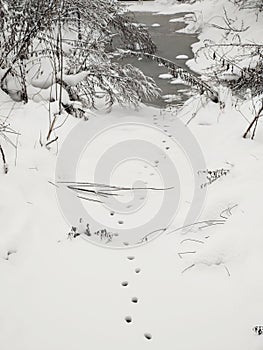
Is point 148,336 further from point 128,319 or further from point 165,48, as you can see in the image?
point 165,48

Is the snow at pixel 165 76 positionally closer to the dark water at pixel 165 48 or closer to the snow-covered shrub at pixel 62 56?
the dark water at pixel 165 48

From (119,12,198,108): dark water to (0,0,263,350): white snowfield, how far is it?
11.3 ft

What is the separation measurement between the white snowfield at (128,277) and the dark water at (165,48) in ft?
11.3

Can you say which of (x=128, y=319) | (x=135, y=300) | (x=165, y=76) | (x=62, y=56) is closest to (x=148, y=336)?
(x=128, y=319)

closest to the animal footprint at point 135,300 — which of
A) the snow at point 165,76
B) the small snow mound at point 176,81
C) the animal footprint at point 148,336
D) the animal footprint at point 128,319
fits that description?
the animal footprint at point 128,319

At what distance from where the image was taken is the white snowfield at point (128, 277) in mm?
2350

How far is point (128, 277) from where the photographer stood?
2842 mm

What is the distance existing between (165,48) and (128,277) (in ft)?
27.6

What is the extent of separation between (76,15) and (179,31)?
640 centimetres

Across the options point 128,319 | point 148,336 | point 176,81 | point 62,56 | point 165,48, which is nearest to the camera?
point 148,336

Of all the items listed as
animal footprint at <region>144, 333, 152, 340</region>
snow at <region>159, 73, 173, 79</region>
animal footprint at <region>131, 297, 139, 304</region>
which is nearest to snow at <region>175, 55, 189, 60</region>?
snow at <region>159, 73, 173, 79</region>

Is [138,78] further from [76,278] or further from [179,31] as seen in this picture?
[179,31]

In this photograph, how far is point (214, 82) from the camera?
22.0ft

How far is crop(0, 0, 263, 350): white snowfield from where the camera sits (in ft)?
7.71
